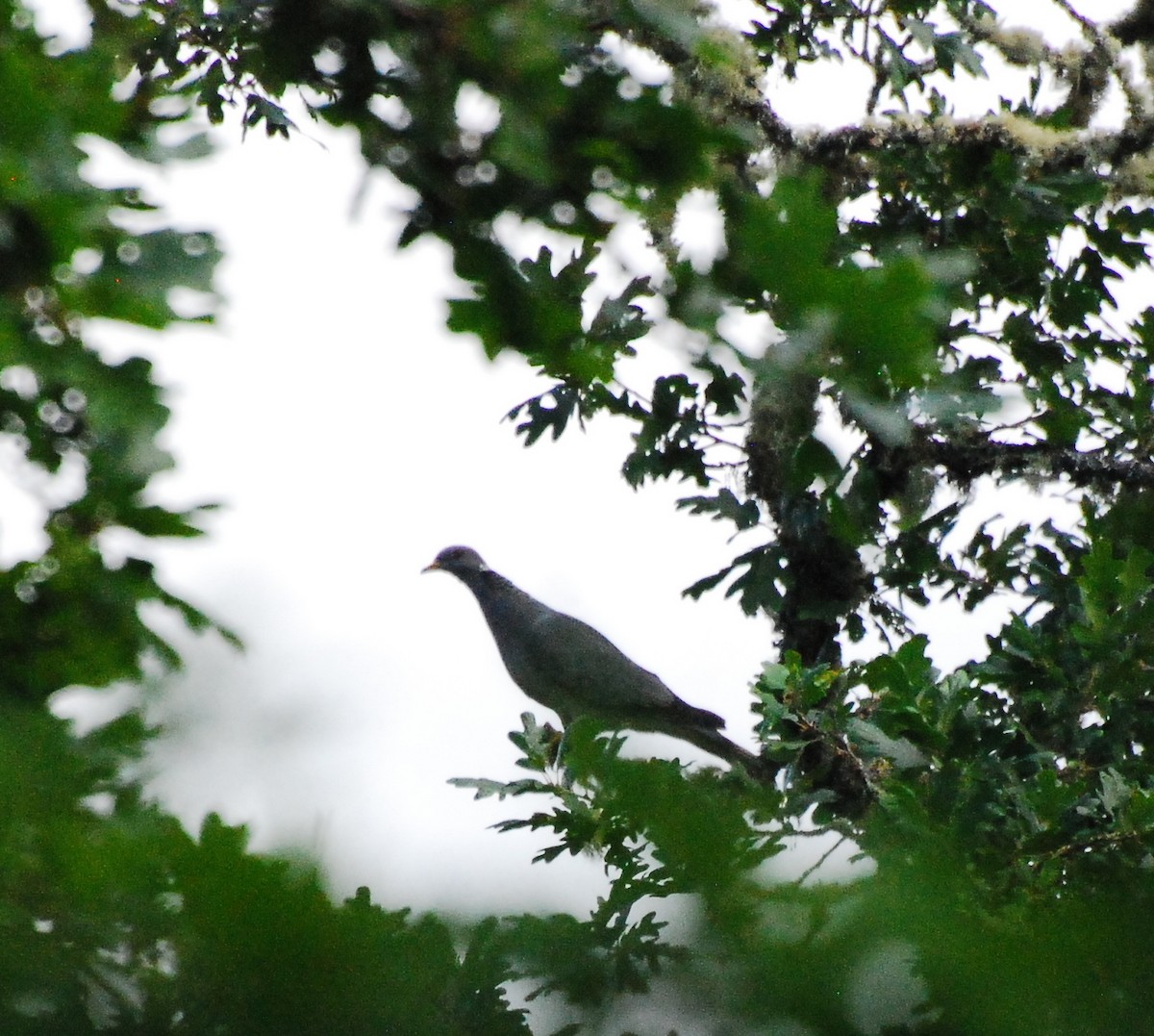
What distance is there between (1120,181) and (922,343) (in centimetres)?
291

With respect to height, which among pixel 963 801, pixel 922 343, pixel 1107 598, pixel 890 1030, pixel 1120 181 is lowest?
pixel 890 1030

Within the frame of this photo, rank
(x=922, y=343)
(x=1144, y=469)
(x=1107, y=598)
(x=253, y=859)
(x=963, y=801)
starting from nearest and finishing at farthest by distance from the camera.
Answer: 1. (x=253, y=859)
2. (x=922, y=343)
3. (x=963, y=801)
4. (x=1107, y=598)
5. (x=1144, y=469)

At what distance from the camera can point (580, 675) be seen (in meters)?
5.05

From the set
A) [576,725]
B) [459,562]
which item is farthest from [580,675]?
[576,725]

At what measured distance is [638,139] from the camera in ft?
3.10

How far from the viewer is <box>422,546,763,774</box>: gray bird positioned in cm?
480

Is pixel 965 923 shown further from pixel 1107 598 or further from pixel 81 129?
pixel 1107 598

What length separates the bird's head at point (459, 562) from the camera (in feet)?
19.3

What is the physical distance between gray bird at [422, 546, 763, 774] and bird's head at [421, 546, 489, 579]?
10.9 inches

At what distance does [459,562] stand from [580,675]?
1068 mm

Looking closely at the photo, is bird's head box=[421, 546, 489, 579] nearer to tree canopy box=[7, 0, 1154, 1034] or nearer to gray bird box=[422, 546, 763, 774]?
gray bird box=[422, 546, 763, 774]

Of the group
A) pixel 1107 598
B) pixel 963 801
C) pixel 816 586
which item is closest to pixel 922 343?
pixel 963 801

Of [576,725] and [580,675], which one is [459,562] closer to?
Result: [580,675]

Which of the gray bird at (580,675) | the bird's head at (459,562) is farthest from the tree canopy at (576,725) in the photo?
the bird's head at (459,562)
